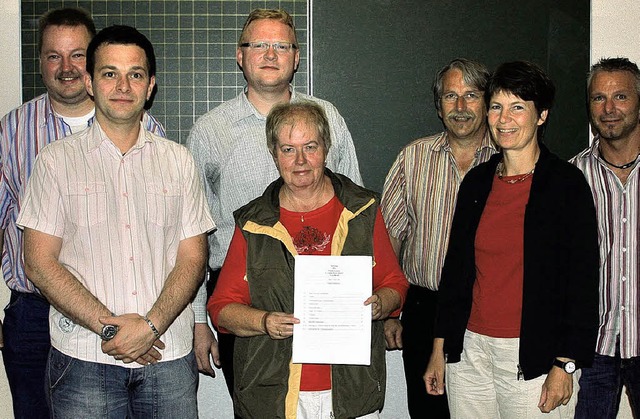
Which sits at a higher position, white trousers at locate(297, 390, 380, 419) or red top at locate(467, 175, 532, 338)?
red top at locate(467, 175, 532, 338)

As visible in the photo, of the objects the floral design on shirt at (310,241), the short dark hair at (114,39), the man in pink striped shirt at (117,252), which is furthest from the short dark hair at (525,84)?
the short dark hair at (114,39)

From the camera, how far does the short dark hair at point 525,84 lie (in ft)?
9.56

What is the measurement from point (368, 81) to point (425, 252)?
1111 millimetres

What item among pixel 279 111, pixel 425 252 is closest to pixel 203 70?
pixel 279 111

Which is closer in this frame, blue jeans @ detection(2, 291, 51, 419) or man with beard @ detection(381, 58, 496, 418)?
blue jeans @ detection(2, 291, 51, 419)

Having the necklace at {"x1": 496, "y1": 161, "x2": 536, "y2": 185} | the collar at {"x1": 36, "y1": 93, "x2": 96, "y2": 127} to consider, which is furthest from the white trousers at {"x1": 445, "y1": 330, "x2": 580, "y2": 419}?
the collar at {"x1": 36, "y1": 93, "x2": 96, "y2": 127}

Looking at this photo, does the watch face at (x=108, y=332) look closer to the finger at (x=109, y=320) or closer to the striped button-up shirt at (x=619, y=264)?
the finger at (x=109, y=320)

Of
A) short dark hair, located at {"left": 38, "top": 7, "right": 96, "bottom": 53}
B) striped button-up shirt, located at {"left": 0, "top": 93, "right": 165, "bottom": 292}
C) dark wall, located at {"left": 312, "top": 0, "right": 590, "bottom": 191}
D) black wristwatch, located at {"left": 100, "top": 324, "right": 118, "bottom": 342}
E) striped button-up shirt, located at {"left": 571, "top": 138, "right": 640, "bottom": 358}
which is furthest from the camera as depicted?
dark wall, located at {"left": 312, "top": 0, "right": 590, "bottom": 191}

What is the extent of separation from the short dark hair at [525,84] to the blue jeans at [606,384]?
121cm

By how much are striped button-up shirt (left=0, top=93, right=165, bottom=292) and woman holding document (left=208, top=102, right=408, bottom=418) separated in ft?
2.77

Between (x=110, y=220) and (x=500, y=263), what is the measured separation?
5.02ft

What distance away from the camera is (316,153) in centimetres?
288

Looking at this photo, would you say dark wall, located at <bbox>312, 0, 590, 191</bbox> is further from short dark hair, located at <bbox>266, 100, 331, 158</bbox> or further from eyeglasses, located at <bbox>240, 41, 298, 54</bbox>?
short dark hair, located at <bbox>266, 100, 331, 158</bbox>

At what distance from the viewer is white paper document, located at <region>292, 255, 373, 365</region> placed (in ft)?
8.87
